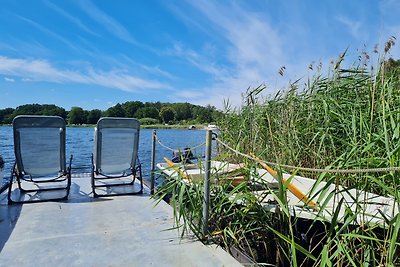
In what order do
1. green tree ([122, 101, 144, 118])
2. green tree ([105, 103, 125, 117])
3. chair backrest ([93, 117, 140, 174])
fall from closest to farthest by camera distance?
chair backrest ([93, 117, 140, 174]), green tree ([105, 103, 125, 117]), green tree ([122, 101, 144, 118])

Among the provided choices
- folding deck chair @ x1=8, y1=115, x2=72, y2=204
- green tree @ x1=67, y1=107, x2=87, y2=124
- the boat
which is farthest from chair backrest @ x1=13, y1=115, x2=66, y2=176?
green tree @ x1=67, y1=107, x2=87, y2=124

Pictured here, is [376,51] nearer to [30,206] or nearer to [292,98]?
[292,98]

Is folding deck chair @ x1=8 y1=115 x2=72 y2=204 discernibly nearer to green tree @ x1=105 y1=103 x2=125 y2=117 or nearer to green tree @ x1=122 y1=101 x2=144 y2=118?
green tree @ x1=105 y1=103 x2=125 y2=117

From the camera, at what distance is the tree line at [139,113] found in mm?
6078

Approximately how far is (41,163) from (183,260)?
2704 mm

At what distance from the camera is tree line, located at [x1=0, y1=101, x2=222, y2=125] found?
6.08 m

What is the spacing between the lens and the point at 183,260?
7.50 feet

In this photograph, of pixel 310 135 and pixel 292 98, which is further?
pixel 292 98

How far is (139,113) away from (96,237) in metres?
24.0

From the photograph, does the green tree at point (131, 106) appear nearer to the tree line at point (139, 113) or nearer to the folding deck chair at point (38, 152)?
the tree line at point (139, 113)

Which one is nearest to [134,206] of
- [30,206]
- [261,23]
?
[30,206]

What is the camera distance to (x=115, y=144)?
4.25 m

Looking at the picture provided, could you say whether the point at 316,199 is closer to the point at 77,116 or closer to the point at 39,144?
the point at 39,144

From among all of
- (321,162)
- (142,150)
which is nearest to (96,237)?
(321,162)
